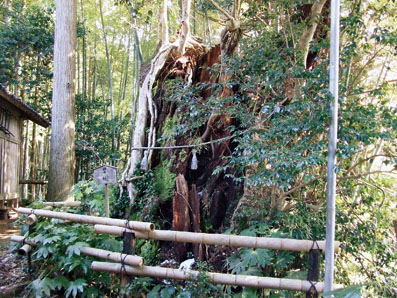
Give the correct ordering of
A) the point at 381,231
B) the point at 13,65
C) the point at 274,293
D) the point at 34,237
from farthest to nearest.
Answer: the point at 13,65 < the point at 381,231 < the point at 34,237 < the point at 274,293

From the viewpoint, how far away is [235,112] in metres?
4.18

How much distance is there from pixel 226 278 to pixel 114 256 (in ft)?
3.71

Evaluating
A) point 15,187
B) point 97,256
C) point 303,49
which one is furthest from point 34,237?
point 15,187

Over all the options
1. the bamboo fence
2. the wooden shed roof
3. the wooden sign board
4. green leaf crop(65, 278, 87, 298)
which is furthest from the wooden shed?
green leaf crop(65, 278, 87, 298)

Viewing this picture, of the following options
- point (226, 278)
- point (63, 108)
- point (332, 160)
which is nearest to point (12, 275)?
point (226, 278)

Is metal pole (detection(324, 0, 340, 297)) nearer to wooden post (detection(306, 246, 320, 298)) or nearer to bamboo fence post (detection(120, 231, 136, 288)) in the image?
wooden post (detection(306, 246, 320, 298))

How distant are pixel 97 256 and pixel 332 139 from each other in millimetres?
2545

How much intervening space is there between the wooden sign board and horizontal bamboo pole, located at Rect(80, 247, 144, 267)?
4.09 ft

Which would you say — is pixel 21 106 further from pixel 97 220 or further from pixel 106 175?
pixel 97 220

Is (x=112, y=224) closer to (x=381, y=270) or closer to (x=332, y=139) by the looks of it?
(x=332, y=139)

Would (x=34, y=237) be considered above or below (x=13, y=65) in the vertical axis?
below

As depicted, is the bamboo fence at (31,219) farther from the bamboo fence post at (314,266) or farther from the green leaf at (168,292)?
the bamboo fence post at (314,266)

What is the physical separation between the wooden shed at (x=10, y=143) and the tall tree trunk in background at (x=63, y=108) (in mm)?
1338

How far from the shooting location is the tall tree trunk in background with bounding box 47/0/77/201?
6.91m
